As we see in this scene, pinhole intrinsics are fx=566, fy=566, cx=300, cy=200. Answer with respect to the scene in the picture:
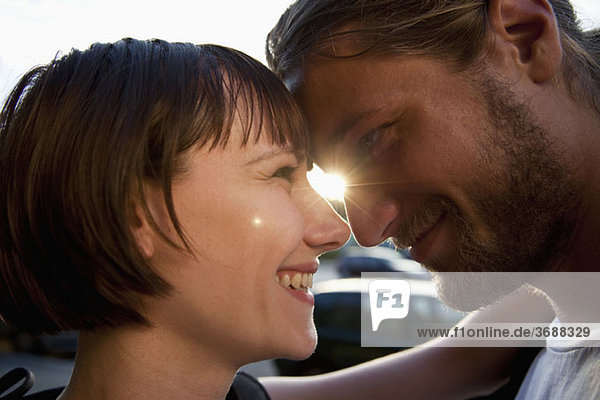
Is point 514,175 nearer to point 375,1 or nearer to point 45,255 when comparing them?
point 375,1

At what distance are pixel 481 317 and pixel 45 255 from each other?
2.01 m

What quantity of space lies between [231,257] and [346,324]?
322 centimetres

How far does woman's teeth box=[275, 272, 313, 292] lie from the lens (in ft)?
6.01

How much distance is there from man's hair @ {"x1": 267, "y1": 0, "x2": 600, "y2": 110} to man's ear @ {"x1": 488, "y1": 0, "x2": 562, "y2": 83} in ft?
0.19

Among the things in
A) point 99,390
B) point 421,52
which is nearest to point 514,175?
point 421,52

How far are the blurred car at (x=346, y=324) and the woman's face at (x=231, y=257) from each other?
2779 mm

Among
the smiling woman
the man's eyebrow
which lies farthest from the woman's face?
the man's eyebrow

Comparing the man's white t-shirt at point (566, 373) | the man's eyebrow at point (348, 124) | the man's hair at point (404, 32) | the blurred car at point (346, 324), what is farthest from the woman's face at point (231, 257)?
the blurred car at point (346, 324)

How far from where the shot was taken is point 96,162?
1656mm

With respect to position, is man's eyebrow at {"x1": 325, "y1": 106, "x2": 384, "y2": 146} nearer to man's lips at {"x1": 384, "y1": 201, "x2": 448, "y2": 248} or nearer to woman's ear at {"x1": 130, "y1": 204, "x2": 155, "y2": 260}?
man's lips at {"x1": 384, "y1": 201, "x2": 448, "y2": 248}

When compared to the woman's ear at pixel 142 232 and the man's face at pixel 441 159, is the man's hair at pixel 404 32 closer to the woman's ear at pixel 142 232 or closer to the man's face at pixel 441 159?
the man's face at pixel 441 159

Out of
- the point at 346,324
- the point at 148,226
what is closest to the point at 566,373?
the point at 148,226

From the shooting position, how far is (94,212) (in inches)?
65.7

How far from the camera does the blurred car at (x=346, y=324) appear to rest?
450 cm
